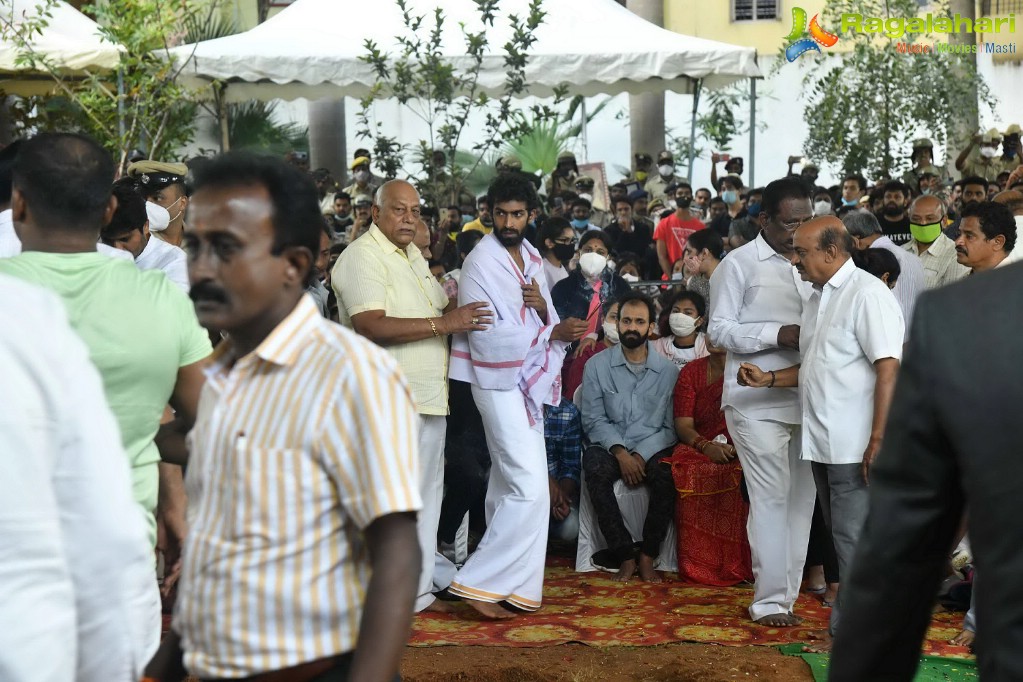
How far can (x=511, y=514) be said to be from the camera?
20.6 feet

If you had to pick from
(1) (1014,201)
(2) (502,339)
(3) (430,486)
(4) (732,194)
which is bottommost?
(3) (430,486)

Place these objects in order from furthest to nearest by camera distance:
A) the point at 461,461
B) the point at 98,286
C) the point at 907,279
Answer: the point at 907,279
the point at 461,461
the point at 98,286

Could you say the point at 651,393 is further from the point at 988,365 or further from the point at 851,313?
the point at 988,365

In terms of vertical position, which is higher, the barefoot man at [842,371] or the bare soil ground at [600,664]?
the barefoot man at [842,371]

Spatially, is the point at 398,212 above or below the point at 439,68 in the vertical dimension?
below

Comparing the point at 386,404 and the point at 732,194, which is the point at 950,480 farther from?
the point at 732,194

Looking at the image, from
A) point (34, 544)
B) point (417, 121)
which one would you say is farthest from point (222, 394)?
point (417, 121)

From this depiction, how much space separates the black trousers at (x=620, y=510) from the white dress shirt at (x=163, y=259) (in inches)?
109

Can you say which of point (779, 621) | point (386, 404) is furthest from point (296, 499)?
point (779, 621)

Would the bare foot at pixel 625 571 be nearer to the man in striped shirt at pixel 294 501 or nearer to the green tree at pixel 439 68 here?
the green tree at pixel 439 68

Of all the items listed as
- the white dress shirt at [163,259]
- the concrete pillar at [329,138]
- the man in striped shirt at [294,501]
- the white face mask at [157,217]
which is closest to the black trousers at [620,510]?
the white face mask at [157,217]

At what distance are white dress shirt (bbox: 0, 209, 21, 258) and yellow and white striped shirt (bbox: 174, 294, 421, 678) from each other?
264 cm

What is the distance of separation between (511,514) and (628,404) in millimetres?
1433

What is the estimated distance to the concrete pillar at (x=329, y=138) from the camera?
15.0 metres
